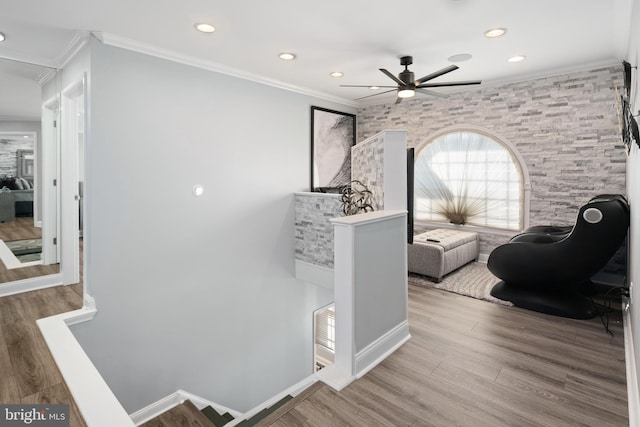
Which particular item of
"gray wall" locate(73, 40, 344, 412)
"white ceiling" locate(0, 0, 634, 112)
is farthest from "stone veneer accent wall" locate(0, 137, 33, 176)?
"gray wall" locate(73, 40, 344, 412)

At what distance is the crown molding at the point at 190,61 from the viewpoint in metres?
3.27

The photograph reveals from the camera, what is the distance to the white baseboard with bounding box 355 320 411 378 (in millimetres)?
2491

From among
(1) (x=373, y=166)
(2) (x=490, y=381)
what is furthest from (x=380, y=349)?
(1) (x=373, y=166)

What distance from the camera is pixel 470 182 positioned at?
216 inches

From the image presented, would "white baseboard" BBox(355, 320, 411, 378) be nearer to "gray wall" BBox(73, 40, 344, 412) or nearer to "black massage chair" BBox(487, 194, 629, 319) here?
"black massage chair" BBox(487, 194, 629, 319)

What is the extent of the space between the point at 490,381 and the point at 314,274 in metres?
2.87

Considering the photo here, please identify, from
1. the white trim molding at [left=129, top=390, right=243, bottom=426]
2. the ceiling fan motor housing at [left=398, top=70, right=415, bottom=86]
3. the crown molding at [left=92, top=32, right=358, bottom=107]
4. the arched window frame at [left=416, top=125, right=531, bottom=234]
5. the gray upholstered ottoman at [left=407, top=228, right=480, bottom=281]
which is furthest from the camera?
the arched window frame at [left=416, top=125, right=531, bottom=234]

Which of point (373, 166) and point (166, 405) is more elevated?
point (373, 166)

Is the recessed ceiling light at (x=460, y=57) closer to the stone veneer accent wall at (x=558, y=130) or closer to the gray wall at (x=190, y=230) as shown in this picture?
the stone veneer accent wall at (x=558, y=130)

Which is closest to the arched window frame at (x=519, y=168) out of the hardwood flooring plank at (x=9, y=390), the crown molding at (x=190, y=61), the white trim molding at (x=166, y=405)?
the crown molding at (x=190, y=61)

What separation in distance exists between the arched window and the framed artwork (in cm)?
133

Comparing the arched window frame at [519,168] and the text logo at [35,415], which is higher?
the arched window frame at [519,168]

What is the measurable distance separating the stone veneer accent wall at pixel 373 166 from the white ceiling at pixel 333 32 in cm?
106

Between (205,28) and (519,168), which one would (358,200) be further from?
(519,168)
